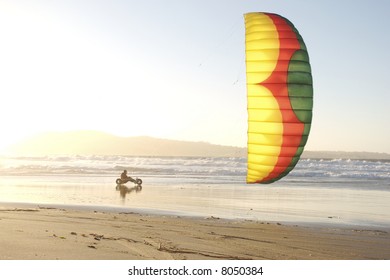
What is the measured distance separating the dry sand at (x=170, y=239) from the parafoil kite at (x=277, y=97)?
171cm

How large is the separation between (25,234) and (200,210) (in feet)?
22.0

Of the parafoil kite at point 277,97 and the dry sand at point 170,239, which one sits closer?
the dry sand at point 170,239

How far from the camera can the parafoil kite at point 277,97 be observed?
371 inches

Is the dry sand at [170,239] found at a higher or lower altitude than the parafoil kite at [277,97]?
lower

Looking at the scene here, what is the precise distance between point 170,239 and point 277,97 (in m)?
3.87

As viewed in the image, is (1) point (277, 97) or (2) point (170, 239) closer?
(1) point (277, 97)

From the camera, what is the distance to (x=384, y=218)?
14578 millimetres

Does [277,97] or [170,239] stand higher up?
[277,97]

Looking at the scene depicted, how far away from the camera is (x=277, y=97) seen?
9398mm

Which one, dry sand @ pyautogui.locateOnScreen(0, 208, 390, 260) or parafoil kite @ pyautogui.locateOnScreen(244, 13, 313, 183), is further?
parafoil kite @ pyautogui.locateOnScreen(244, 13, 313, 183)

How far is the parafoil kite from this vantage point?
30.9 ft

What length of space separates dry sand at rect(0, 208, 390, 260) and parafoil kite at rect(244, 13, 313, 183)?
5.61 feet

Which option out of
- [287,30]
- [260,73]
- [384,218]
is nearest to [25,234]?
[260,73]

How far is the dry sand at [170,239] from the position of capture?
9.09 meters
